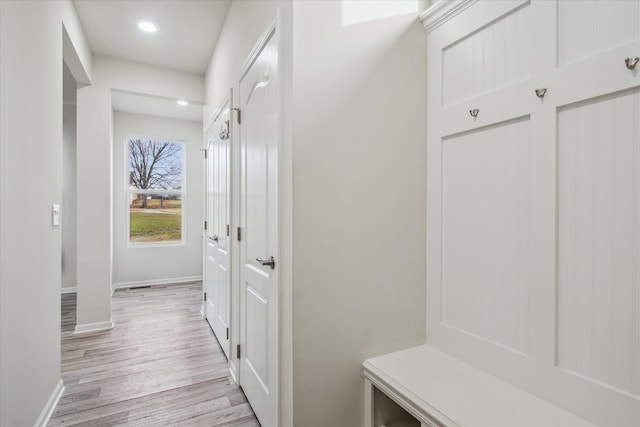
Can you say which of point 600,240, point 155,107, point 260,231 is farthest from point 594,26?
point 155,107

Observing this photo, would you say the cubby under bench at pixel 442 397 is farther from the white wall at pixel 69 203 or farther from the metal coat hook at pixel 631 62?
the white wall at pixel 69 203

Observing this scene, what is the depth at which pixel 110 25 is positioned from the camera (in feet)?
9.16

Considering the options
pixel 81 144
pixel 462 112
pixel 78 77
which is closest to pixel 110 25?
pixel 78 77

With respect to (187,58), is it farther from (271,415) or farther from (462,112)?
(271,415)

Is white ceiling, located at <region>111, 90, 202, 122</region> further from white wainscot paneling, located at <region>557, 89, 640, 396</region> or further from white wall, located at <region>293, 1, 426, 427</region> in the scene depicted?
white wainscot paneling, located at <region>557, 89, 640, 396</region>

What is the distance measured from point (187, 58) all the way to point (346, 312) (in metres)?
3.24

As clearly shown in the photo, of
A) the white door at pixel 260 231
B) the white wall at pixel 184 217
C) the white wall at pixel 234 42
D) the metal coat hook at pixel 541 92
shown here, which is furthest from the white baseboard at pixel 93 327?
the metal coat hook at pixel 541 92

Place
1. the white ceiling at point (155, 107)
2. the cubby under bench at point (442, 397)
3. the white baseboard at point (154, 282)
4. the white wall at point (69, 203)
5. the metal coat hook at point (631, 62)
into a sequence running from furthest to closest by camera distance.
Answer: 1. the white baseboard at point (154, 282)
2. the white wall at point (69, 203)
3. the white ceiling at point (155, 107)
4. the cubby under bench at point (442, 397)
5. the metal coat hook at point (631, 62)

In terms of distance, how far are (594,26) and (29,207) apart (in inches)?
98.7

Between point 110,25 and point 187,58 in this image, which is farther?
point 187,58

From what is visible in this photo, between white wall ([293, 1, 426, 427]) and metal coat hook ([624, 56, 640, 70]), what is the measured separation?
80cm

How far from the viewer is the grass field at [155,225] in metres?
5.15

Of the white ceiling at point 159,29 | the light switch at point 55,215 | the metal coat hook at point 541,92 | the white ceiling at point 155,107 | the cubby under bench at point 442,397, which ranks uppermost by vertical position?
the white ceiling at point 159,29

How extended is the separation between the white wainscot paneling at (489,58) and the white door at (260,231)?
85cm
